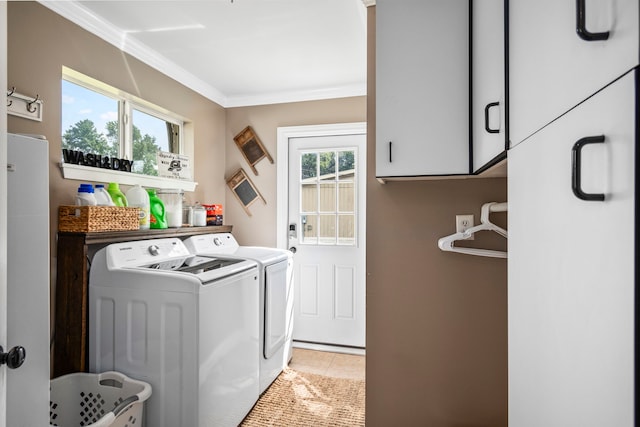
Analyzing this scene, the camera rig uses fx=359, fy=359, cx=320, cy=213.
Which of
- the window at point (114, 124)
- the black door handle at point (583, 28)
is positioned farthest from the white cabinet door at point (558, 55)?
the window at point (114, 124)

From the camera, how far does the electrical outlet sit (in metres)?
1.51

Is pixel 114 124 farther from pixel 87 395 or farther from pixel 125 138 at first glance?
pixel 87 395

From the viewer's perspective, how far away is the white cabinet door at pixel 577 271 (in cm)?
37

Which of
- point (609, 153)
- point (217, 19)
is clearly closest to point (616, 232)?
point (609, 153)

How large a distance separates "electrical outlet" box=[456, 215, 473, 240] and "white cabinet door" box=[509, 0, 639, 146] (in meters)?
0.82

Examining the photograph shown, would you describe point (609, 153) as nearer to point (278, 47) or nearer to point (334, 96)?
point (278, 47)

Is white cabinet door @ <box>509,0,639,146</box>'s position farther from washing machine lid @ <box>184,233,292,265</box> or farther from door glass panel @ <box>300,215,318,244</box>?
door glass panel @ <box>300,215,318,244</box>

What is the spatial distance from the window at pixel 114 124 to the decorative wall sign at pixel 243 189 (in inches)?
24.7

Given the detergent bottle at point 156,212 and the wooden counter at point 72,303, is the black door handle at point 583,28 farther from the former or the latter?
the detergent bottle at point 156,212

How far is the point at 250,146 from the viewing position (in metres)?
3.53

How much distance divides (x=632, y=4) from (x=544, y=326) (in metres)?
0.44

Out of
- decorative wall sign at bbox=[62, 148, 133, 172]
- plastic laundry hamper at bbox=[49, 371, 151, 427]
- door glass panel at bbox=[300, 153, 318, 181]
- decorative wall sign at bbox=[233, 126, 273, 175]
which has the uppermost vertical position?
decorative wall sign at bbox=[233, 126, 273, 175]

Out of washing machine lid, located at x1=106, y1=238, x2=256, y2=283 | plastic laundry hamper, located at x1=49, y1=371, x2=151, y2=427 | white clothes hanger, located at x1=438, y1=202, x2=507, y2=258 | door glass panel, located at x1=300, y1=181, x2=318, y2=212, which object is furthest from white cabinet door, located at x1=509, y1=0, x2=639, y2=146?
door glass panel, located at x1=300, y1=181, x2=318, y2=212

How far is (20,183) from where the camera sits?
119cm
